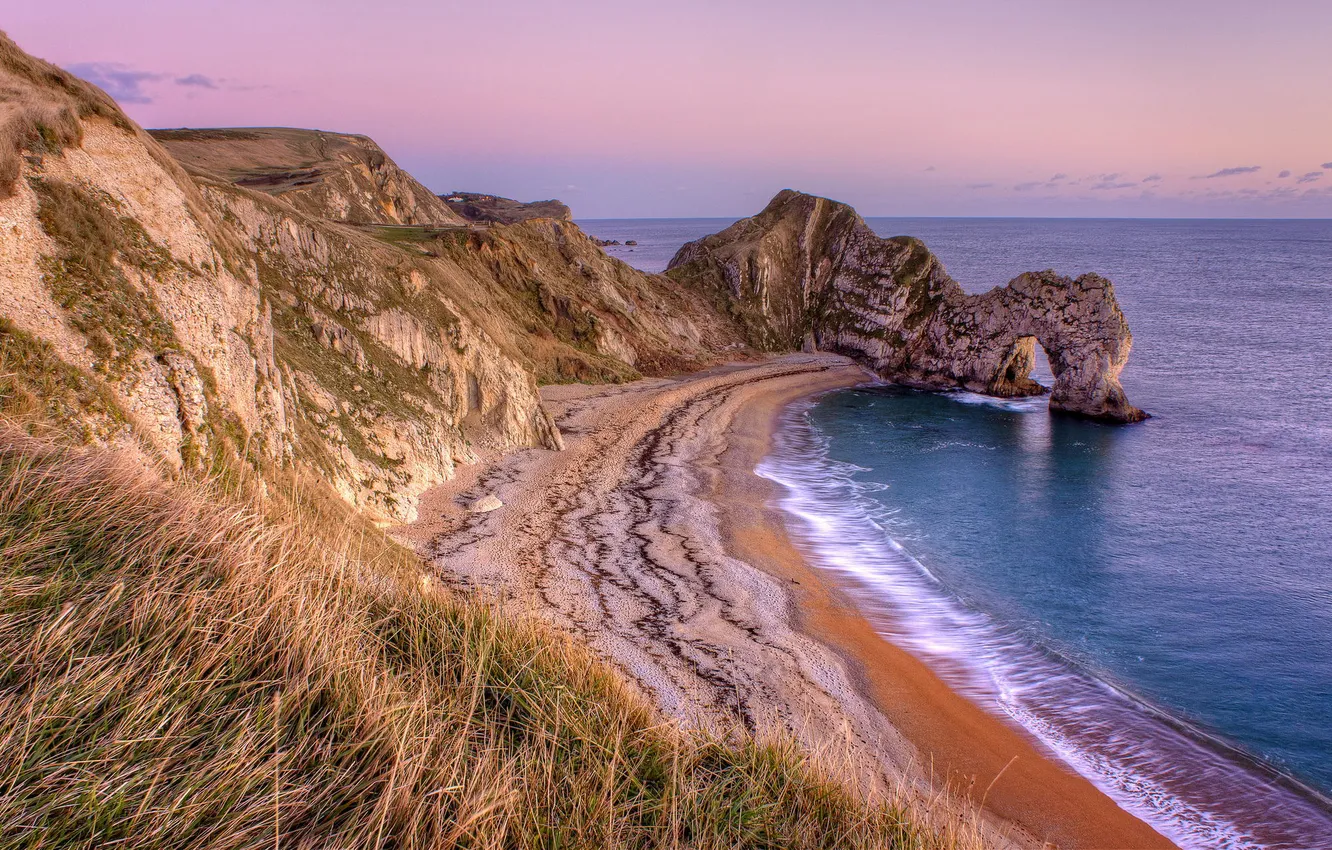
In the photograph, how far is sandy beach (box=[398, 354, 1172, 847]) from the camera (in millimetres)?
13078

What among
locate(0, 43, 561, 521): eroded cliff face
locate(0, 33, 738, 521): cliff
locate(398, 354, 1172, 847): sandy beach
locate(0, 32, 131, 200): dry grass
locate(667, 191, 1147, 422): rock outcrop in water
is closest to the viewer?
locate(0, 43, 561, 521): eroded cliff face

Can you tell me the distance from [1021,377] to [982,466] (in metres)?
20.4

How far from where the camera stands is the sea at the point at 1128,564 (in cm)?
1448

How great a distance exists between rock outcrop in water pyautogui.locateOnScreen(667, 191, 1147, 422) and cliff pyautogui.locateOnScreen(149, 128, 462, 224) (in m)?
25.4

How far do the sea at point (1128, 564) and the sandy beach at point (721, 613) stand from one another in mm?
1098

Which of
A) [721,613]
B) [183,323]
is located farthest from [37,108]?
[721,613]

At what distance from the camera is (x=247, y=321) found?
1628 centimetres

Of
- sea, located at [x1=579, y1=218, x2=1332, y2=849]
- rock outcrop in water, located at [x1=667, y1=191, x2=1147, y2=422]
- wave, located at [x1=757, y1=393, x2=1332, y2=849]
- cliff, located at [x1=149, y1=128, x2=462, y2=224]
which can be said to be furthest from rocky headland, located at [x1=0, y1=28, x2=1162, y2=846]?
sea, located at [x1=579, y1=218, x2=1332, y2=849]

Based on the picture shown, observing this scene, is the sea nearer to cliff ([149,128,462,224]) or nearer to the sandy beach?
the sandy beach

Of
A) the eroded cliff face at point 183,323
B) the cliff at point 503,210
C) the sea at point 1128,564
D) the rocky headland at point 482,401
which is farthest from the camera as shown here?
the cliff at point 503,210

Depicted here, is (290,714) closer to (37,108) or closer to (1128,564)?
(37,108)

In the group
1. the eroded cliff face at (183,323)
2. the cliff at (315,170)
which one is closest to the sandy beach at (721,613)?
the eroded cliff face at (183,323)

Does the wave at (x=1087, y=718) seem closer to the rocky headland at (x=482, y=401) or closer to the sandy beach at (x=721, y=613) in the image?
the sandy beach at (x=721, y=613)

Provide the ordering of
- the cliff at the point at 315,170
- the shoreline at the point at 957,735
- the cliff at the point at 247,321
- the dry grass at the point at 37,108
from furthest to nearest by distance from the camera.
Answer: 1. the cliff at the point at 315,170
2. the dry grass at the point at 37,108
3. the shoreline at the point at 957,735
4. the cliff at the point at 247,321
